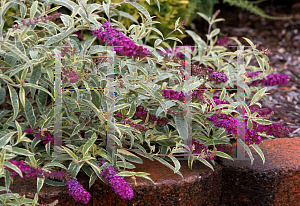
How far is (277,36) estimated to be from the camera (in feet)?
12.5

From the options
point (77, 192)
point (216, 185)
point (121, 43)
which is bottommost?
point (216, 185)

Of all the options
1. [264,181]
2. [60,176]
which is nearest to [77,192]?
[60,176]

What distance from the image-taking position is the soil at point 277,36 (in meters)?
2.77

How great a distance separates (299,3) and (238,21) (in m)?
0.88

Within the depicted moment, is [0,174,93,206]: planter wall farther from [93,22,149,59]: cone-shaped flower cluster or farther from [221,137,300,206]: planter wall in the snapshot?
[221,137,300,206]: planter wall

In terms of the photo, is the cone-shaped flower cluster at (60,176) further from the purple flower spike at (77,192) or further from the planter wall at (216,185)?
the planter wall at (216,185)

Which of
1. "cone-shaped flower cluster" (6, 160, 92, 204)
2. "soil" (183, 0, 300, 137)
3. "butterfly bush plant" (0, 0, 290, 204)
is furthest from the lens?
"soil" (183, 0, 300, 137)

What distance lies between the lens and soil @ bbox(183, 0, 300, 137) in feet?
9.10

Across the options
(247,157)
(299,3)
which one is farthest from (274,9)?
(247,157)

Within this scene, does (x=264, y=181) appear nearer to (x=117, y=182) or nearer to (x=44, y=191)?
(x=117, y=182)

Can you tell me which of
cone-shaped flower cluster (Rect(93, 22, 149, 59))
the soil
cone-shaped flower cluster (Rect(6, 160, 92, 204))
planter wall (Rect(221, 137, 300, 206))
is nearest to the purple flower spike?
cone-shaped flower cluster (Rect(6, 160, 92, 204))

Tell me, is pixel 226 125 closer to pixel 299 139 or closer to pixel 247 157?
pixel 247 157

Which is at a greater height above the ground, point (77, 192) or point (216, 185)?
point (77, 192)

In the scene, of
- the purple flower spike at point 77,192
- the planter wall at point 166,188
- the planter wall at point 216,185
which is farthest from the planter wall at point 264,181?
the purple flower spike at point 77,192
